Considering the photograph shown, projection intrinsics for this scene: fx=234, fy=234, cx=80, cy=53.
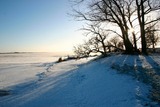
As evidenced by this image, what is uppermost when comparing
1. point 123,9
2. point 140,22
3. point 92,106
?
point 123,9

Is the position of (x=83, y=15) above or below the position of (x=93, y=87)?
above

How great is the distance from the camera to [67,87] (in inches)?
529

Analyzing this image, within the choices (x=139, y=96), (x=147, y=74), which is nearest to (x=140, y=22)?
(x=147, y=74)

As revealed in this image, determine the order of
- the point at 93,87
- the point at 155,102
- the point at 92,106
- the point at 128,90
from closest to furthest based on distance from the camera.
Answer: the point at 155,102 < the point at 92,106 < the point at 128,90 < the point at 93,87

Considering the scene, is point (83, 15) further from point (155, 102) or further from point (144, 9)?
point (155, 102)

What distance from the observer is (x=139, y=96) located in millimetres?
9469

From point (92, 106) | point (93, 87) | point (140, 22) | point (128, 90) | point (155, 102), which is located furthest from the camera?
point (140, 22)

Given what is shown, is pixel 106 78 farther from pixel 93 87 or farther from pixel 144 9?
pixel 144 9

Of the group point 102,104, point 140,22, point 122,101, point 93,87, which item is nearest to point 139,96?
point 122,101

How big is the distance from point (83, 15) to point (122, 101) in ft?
60.8

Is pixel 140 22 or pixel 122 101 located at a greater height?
pixel 140 22

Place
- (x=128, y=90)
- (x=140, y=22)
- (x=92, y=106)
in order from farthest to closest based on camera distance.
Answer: (x=140, y=22), (x=128, y=90), (x=92, y=106)

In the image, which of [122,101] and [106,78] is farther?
[106,78]

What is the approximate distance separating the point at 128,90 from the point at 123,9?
666 inches
